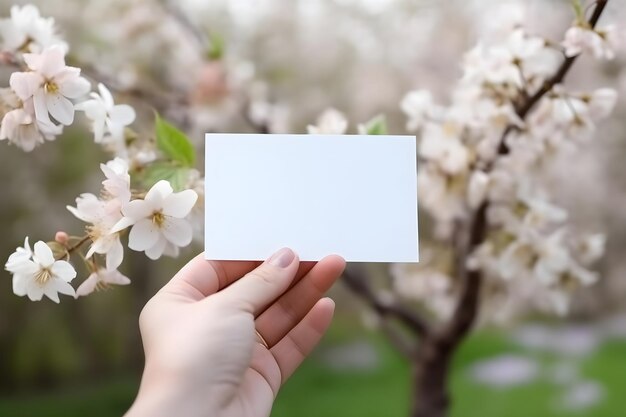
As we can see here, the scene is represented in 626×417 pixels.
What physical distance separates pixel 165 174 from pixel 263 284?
0.15m

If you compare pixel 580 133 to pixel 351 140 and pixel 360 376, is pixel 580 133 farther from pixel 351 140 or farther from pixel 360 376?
pixel 360 376

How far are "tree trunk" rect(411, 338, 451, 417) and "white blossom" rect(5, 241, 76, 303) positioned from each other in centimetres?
59

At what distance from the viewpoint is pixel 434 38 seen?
1.63 metres

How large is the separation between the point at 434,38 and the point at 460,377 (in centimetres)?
78

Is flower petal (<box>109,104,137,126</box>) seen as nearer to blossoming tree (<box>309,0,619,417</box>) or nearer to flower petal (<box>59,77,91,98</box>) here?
flower petal (<box>59,77,91,98</box>)

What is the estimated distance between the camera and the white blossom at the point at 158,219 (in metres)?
0.53

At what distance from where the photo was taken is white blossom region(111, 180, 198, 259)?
53 centimetres

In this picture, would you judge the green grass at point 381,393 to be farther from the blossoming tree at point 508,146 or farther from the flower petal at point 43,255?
the flower petal at point 43,255

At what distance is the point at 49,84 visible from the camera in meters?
0.57

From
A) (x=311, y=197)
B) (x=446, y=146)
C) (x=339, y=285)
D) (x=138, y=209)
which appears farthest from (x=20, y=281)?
(x=339, y=285)

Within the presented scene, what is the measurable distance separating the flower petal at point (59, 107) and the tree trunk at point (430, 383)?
61 centimetres

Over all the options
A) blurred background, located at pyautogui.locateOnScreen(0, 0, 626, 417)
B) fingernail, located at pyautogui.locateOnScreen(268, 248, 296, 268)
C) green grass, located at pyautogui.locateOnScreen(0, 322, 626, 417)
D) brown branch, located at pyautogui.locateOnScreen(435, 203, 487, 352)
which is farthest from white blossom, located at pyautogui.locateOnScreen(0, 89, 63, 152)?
green grass, located at pyautogui.locateOnScreen(0, 322, 626, 417)

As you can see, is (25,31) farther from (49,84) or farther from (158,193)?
(158,193)

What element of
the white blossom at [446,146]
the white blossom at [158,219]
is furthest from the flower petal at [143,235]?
the white blossom at [446,146]
